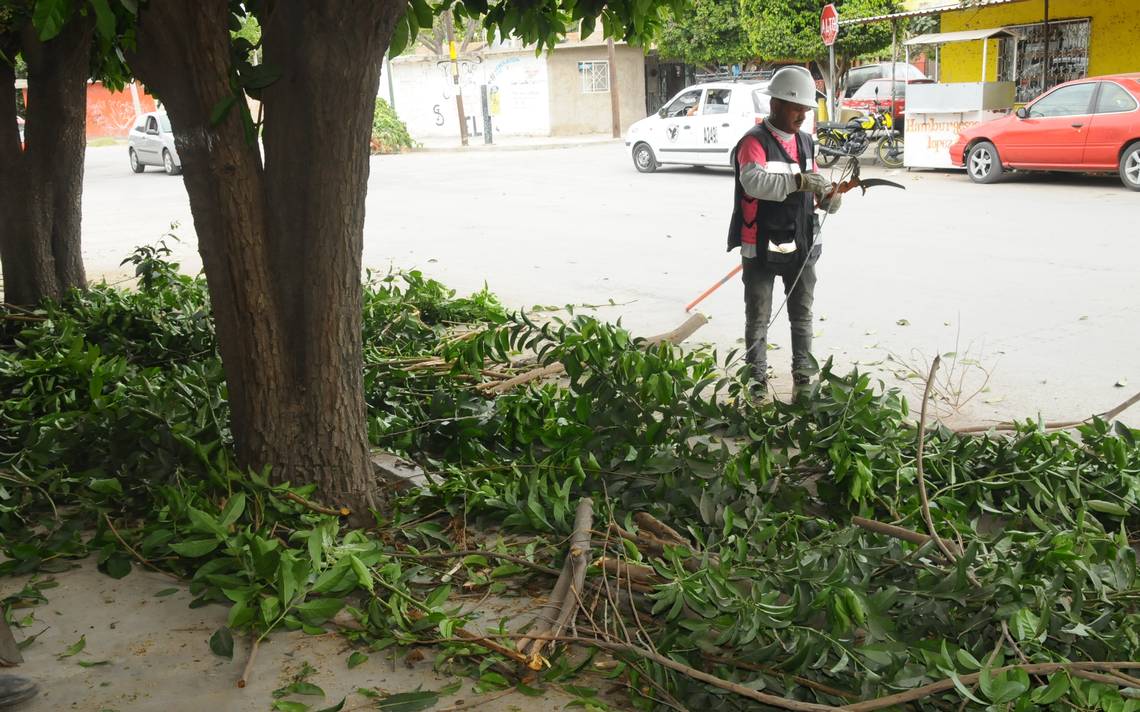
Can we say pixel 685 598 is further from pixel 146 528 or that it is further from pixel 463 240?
pixel 463 240

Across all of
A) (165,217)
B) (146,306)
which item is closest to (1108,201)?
(146,306)

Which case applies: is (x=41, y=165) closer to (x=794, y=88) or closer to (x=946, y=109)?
(x=794, y=88)

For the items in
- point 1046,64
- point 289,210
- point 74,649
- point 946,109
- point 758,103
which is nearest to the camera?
point 74,649

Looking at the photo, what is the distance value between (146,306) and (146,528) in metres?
3.36

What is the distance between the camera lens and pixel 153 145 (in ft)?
82.7

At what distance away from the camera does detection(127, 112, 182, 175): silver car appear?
982 inches

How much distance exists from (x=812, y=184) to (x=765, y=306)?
0.77 m

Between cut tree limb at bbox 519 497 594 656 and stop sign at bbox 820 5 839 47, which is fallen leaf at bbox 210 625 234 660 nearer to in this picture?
cut tree limb at bbox 519 497 594 656

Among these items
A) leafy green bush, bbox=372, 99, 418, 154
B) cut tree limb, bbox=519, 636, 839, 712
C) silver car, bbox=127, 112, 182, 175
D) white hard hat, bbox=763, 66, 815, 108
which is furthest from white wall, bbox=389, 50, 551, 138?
cut tree limb, bbox=519, 636, 839, 712

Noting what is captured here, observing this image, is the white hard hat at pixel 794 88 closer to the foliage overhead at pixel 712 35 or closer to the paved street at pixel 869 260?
the paved street at pixel 869 260

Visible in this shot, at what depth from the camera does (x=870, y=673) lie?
275cm

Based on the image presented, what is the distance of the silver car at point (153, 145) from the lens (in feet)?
81.8

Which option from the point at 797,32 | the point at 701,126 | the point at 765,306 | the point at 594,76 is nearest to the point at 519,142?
the point at 594,76

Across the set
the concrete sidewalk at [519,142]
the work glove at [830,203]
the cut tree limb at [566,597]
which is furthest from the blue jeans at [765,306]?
the concrete sidewalk at [519,142]
